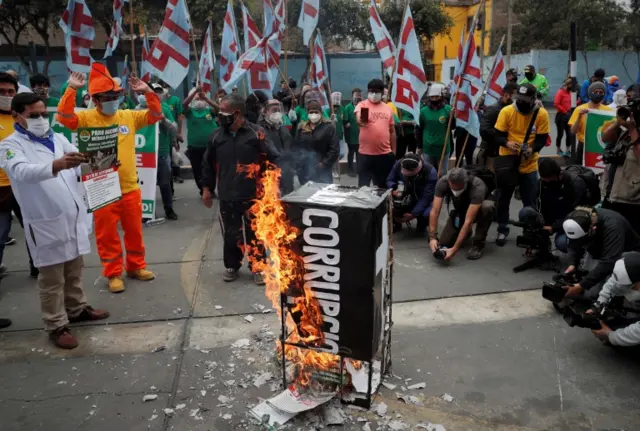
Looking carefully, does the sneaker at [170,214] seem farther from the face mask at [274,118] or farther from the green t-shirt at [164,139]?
the face mask at [274,118]

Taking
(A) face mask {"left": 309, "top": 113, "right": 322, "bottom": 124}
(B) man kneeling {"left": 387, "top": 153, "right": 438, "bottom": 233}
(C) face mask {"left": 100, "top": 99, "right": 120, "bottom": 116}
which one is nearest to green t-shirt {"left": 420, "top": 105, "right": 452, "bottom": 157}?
(B) man kneeling {"left": 387, "top": 153, "right": 438, "bottom": 233}

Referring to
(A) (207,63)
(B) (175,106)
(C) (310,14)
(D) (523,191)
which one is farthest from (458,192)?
(A) (207,63)

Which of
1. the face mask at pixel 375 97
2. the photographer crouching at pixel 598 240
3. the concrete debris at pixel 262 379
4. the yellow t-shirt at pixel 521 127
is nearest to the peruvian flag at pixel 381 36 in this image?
the face mask at pixel 375 97

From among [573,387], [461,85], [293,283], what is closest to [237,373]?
[293,283]

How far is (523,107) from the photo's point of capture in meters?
6.23

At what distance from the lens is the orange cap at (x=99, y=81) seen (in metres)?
4.74

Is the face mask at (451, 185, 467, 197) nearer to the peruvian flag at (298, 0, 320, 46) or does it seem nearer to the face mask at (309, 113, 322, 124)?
the face mask at (309, 113, 322, 124)

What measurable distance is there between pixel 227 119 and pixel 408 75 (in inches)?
127

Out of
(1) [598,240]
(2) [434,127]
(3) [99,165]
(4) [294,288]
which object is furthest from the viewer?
(2) [434,127]

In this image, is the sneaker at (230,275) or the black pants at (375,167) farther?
the black pants at (375,167)

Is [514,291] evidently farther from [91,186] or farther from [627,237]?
[91,186]

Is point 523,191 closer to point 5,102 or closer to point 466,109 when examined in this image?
point 466,109

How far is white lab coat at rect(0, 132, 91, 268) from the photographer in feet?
12.7

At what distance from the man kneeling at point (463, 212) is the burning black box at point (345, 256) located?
2.96 m
